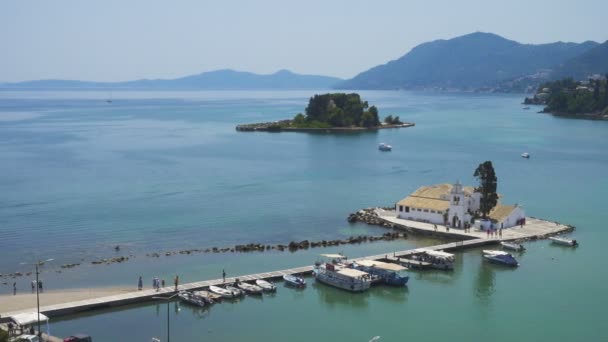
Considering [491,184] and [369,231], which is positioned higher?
[491,184]

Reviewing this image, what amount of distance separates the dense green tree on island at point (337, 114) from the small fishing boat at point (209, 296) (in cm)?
10308

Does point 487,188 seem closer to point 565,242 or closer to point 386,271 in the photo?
point 565,242

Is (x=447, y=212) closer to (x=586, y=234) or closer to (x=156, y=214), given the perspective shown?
(x=586, y=234)

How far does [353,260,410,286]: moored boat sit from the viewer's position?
35406mm

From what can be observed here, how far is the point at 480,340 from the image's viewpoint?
94.7 ft

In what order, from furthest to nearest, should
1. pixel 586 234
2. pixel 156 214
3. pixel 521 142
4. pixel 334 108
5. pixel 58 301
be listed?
pixel 334 108, pixel 521 142, pixel 156 214, pixel 586 234, pixel 58 301

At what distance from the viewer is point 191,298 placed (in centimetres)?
3222

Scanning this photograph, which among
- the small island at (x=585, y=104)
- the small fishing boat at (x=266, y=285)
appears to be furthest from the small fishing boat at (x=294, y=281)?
the small island at (x=585, y=104)

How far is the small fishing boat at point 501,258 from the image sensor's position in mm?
38781

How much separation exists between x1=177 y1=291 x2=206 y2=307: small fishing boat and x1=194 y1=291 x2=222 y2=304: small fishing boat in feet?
0.54

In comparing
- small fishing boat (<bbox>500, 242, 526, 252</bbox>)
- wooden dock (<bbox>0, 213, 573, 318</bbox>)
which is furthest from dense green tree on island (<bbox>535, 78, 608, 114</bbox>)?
small fishing boat (<bbox>500, 242, 526, 252</bbox>)

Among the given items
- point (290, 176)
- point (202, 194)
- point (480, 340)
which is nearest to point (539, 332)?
point (480, 340)

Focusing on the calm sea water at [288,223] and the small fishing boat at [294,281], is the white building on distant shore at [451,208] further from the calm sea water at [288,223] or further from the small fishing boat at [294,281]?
the small fishing boat at [294,281]

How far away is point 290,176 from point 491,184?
3076cm
